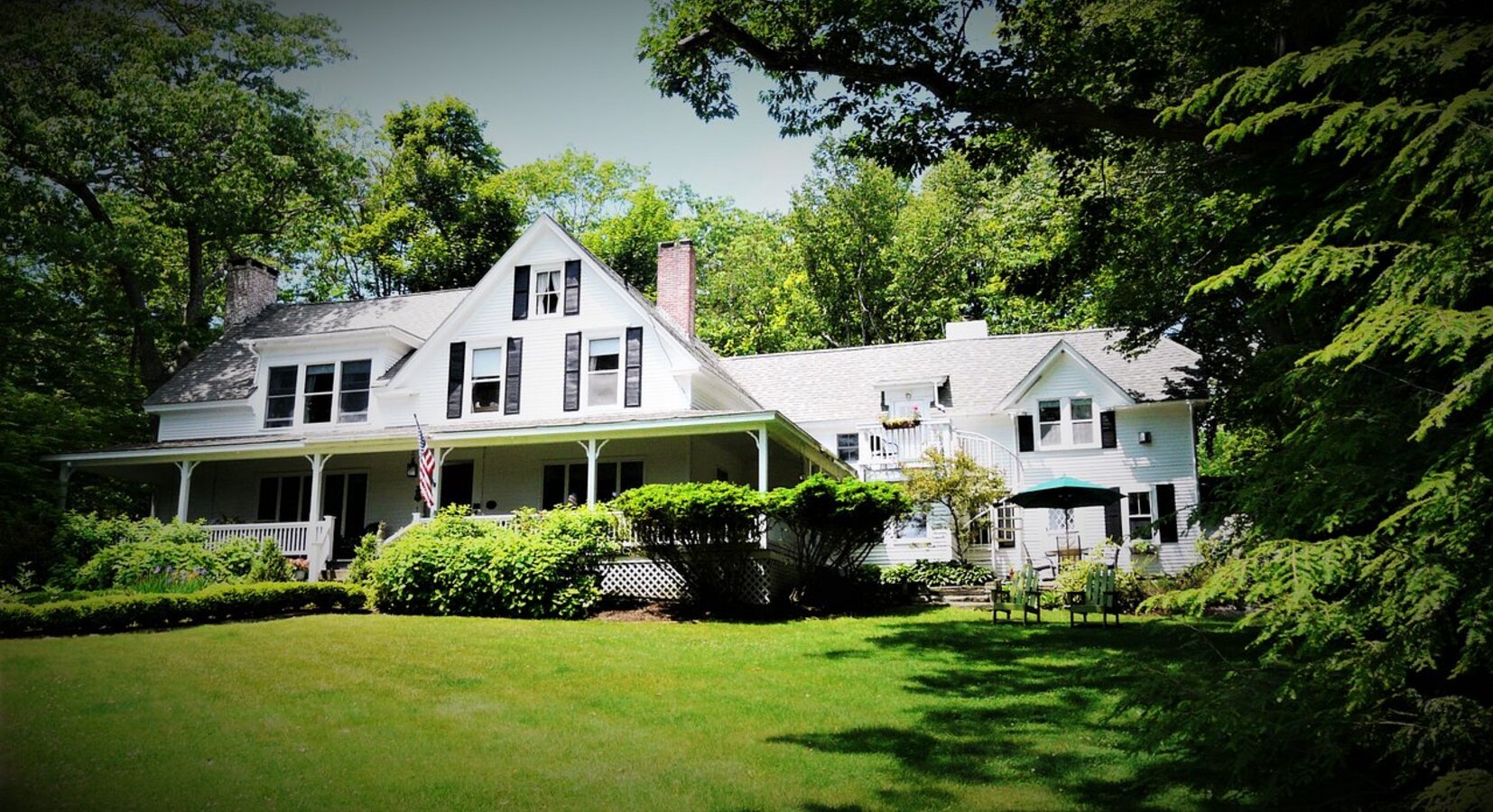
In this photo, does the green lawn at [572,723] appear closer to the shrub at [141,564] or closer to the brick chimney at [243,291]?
the shrub at [141,564]

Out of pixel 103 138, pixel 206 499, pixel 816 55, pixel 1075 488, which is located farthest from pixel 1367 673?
pixel 206 499

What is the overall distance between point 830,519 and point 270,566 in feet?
33.3

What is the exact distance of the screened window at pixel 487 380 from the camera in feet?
71.1

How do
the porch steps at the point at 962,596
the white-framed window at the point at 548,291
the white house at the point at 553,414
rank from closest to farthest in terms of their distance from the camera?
the porch steps at the point at 962,596
the white house at the point at 553,414
the white-framed window at the point at 548,291

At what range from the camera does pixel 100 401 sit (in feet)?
76.9

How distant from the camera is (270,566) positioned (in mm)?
17109

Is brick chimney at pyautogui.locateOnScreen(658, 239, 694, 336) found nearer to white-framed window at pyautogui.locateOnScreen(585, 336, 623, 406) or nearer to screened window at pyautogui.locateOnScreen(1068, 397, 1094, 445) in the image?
white-framed window at pyautogui.locateOnScreen(585, 336, 623, 406)

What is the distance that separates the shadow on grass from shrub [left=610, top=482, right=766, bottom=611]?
418 cm

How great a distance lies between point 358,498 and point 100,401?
23.3 feet

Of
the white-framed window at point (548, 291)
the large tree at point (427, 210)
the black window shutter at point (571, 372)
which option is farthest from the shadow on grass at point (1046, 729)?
the large tree at point (427, 210)

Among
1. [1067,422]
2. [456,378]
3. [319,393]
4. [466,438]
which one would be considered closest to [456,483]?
[456,378]

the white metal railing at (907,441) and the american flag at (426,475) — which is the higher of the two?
the white metal railing at (907,441)

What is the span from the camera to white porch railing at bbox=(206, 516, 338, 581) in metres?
19.2

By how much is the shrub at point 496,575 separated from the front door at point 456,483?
5405mm
